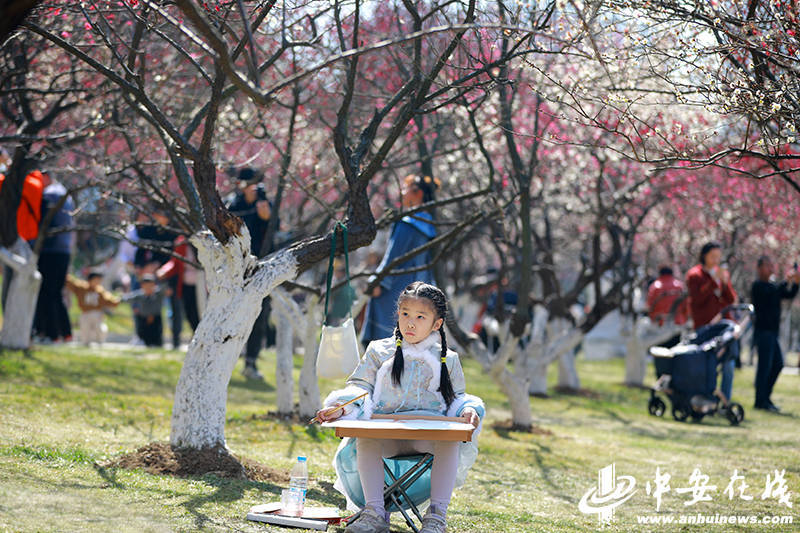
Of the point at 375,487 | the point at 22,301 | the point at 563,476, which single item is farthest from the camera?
the point at 22,301

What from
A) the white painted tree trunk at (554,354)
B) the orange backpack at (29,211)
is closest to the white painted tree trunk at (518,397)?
the white painted tree trunk at (554,354)

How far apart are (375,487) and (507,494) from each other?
74.9 inches

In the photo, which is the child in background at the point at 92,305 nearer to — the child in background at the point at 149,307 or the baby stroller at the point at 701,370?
the child in background at the point at 149,307

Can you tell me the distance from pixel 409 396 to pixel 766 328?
9.11 meters

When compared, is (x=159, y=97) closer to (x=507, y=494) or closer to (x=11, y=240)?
(x=11, y=240)

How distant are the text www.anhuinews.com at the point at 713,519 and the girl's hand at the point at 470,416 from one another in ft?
5.23

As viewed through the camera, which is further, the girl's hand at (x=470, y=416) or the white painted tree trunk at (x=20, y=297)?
the white painted tree trunk at (x=20, y=297)

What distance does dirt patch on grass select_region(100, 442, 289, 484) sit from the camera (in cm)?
519

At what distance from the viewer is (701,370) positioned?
10375 millimetres

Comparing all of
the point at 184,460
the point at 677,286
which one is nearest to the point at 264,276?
the point at 184,460

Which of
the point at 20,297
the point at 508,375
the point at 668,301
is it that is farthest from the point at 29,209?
the point at 668,301

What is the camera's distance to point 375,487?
4363mm

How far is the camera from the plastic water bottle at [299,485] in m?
4.43

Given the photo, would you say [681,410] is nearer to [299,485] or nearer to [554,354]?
[554,354]
